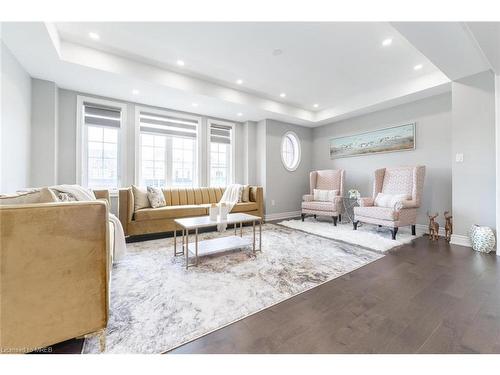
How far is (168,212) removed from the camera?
3.46m

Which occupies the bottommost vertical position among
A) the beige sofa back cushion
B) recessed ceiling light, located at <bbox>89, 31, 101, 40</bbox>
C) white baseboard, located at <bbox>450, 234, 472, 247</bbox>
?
white baseboard, located at <bbox>450, 234, 472, 247</bbox>

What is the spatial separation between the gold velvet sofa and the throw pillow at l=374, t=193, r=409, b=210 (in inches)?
86.8

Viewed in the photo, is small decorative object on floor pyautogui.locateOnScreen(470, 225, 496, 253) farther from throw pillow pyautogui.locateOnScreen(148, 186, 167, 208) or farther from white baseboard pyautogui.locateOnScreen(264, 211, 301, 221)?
throw pillow pyautogui.locateOnScreen(148, 186, 167, 208)

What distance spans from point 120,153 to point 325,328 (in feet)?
13.7

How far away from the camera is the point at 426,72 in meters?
3.33

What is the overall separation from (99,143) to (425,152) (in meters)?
5.89

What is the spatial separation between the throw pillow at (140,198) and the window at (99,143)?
2.19 ft

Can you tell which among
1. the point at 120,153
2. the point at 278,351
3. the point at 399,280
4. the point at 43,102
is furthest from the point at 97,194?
the point at 399,280

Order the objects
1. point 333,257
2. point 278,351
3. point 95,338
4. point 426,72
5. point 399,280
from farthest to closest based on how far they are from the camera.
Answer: point 426,72, point 333,257, point 399,280, point 95,338, point 278,351

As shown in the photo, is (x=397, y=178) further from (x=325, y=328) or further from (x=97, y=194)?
(x=97, y=194)

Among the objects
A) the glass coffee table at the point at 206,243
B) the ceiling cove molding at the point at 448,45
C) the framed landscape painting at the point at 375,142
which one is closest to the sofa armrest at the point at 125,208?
the glass coffee table at the point at 206,243

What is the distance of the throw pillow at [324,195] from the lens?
4.50 metres

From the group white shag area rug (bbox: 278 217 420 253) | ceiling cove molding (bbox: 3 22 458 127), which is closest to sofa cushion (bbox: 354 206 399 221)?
white shag area rug (bbox: 278 217 420 253)

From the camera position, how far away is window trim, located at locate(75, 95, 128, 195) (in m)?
3.53
